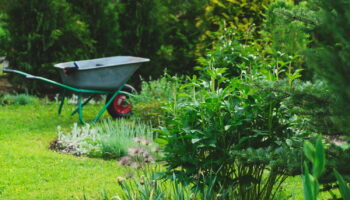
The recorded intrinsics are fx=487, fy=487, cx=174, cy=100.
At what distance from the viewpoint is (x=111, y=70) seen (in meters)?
6.47

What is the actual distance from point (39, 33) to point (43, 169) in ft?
15.0

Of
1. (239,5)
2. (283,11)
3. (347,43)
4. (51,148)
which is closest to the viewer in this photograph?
(347,43)

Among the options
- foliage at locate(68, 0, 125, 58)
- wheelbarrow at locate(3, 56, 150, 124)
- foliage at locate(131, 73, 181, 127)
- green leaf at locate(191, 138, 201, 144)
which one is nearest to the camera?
green leaf at locate(191, 138, 201, 144)

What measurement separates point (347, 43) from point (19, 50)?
24.5 feet

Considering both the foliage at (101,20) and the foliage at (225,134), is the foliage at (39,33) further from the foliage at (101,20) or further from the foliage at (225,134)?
the foliage at (225,134)

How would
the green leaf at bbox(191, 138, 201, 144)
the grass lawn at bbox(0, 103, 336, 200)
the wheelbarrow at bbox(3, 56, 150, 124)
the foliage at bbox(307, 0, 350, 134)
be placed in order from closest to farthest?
the foliage at bbox(307, 0, 350, 134) → the green leaf at bbox(191, 138, 201, 144) → the grass lawn at bbox(0, 103, 336, 200) → the wheelbarrow at bbox(3, 56, 150, 124)

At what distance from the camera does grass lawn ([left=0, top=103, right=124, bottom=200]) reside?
380cm

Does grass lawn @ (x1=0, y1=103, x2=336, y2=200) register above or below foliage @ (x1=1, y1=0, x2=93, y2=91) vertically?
below

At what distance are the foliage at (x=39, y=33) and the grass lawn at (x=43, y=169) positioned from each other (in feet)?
7.46

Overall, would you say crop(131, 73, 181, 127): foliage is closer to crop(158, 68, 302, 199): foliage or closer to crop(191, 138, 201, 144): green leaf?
crop(158, 68, 302, 199): foliage

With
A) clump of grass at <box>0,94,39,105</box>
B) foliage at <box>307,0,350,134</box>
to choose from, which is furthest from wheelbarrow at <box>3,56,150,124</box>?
foliage at <box>307,0,350,134</box>

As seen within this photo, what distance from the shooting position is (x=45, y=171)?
436cm

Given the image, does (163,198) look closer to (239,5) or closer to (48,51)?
(239,5)

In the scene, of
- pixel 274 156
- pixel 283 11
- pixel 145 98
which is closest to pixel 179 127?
pixel 274 156
